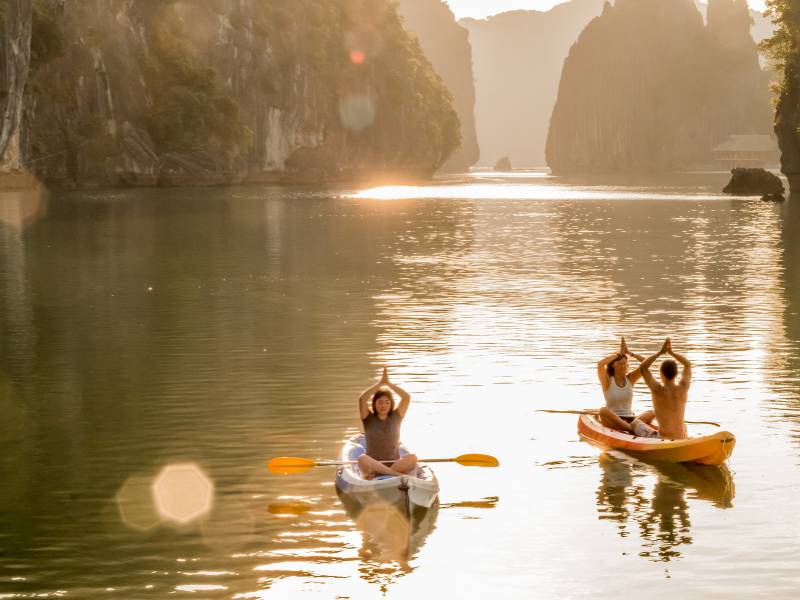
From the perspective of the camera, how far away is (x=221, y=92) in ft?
423

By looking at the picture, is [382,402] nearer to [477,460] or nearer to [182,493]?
[477,460]

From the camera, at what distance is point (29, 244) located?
5019cm

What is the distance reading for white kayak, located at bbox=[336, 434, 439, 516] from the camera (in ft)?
45.0

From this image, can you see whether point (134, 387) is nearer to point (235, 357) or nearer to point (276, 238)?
point (235, 357)

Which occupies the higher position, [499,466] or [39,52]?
[39,52]

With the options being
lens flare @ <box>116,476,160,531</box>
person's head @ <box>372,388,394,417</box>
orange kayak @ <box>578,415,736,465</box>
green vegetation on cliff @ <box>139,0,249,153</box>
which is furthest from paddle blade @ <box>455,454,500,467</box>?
green vegetation on cliff @ <box>139,0,249,153</box>

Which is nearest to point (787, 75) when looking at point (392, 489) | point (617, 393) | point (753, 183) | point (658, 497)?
point (753, 183)

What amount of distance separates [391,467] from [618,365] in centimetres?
424

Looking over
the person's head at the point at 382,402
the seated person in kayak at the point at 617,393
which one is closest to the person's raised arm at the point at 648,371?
the seated person in kayak at the point at 617,393

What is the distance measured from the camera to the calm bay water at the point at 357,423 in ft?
40.1

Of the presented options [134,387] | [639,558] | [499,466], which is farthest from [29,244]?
[639,558]

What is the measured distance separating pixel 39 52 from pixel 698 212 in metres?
53.2

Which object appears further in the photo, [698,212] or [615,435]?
[698,212]

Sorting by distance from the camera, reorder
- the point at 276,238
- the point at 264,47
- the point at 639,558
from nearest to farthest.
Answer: the point at 639,558 < the point at 276,238 < the point at 264,47
